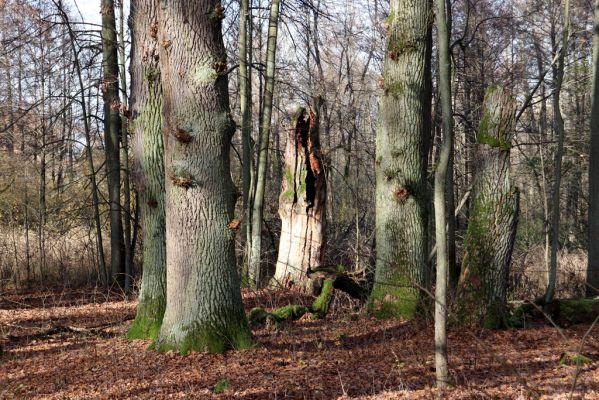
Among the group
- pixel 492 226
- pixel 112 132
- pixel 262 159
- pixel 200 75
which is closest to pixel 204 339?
pixel 200 75

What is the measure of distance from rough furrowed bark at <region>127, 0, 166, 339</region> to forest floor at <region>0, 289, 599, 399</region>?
1.61 ft

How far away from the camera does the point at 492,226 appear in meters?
6.73

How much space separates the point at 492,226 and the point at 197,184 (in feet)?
11.1

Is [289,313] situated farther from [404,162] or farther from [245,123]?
[245,123]

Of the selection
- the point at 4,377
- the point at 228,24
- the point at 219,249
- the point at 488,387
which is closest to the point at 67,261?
the point at 228,24

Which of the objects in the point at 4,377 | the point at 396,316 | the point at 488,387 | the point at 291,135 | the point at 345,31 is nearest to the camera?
the point at 488,387

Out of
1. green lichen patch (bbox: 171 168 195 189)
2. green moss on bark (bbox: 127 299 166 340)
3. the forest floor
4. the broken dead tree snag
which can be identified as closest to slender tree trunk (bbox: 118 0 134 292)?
the broken dead tree snag

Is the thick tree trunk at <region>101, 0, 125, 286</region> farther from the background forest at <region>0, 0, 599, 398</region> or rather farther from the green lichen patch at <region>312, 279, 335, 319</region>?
the green lichen patch at <region>312, 279, 335, 319</region>

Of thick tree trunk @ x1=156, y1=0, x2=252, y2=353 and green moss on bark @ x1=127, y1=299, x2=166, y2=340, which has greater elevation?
thick tree trunk @ x1=156, y1=0, x2=252, y2=353

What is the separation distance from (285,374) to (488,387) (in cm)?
175

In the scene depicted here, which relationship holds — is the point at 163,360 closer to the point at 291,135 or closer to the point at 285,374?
the point at 285,374

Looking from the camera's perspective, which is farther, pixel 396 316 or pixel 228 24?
pixel 228 24

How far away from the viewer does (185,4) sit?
5.74 meters

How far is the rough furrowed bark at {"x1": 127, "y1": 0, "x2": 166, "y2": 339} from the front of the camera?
22.6 ft
